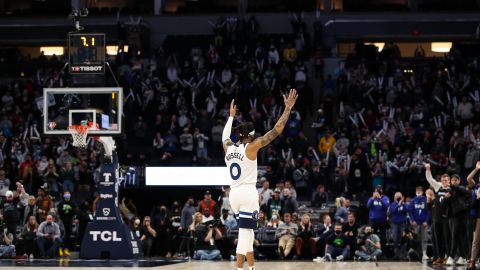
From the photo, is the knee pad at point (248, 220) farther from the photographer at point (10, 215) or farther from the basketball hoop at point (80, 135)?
the photographer at point (10, 215)

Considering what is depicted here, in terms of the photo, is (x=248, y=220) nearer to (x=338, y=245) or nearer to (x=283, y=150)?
(x=338, y=245)

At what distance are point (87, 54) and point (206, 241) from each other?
6076mm

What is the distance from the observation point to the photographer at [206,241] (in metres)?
27.5

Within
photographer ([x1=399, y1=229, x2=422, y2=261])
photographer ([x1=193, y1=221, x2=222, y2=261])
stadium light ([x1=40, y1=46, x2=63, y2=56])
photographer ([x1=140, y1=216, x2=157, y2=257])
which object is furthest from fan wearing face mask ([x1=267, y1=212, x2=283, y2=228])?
stadium light ([x1=40, y1=46, x2=63, y2=56])

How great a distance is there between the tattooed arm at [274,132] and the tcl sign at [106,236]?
973cm

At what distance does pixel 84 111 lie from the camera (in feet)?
83.4

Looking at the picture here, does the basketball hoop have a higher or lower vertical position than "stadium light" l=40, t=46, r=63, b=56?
lower

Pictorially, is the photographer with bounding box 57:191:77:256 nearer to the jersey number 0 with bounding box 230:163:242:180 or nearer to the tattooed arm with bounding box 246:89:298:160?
the jersey number 0 with bounding box 230:163:242:180

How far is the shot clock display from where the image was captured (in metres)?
25.0

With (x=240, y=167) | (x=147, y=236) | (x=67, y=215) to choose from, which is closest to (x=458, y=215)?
(x=240, y=167)

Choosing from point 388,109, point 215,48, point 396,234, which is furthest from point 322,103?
point 396,234

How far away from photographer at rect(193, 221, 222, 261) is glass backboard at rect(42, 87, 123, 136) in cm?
422

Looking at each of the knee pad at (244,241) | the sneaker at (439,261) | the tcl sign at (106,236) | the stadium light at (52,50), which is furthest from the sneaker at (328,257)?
the stadium light at (52,50)

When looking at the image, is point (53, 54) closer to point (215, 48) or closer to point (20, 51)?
point (20, 51)
